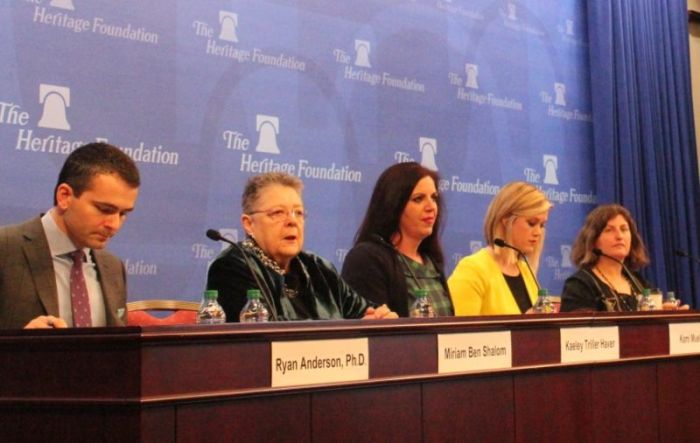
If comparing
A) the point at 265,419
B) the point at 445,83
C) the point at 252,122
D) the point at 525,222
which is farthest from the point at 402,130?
the point at 265,419

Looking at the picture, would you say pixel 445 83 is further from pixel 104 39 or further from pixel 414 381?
pixel 414 381

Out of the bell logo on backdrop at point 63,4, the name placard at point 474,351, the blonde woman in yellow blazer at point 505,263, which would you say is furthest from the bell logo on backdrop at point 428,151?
the name placard at point 474,351

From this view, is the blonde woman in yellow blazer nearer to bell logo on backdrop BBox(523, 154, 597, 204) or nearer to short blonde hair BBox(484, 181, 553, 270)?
short blonde hair BBox(484, 181, 553, 270)

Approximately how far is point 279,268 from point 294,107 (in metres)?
2.18

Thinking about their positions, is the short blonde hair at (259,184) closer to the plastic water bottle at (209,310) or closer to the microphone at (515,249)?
the plastic water bottle at (209,310)

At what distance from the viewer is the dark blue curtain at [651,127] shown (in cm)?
686

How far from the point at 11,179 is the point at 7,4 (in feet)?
2.41

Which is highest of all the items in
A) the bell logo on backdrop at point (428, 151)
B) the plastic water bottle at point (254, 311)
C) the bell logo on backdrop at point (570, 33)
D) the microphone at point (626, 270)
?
the bell logo on backdrop at point (570, 33)

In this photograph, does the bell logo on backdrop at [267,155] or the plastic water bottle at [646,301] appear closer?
the plastic water bottle at [646,301]

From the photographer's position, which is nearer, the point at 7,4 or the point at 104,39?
the point at 7,4

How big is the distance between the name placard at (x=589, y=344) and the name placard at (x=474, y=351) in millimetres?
278

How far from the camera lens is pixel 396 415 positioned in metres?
2.30

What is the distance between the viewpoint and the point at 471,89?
6.14 metres

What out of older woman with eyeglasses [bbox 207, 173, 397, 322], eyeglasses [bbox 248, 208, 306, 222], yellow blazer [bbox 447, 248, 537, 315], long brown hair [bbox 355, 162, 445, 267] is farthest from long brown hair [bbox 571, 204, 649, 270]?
eyeglasses [bbox 248, 208, 306, 222]
